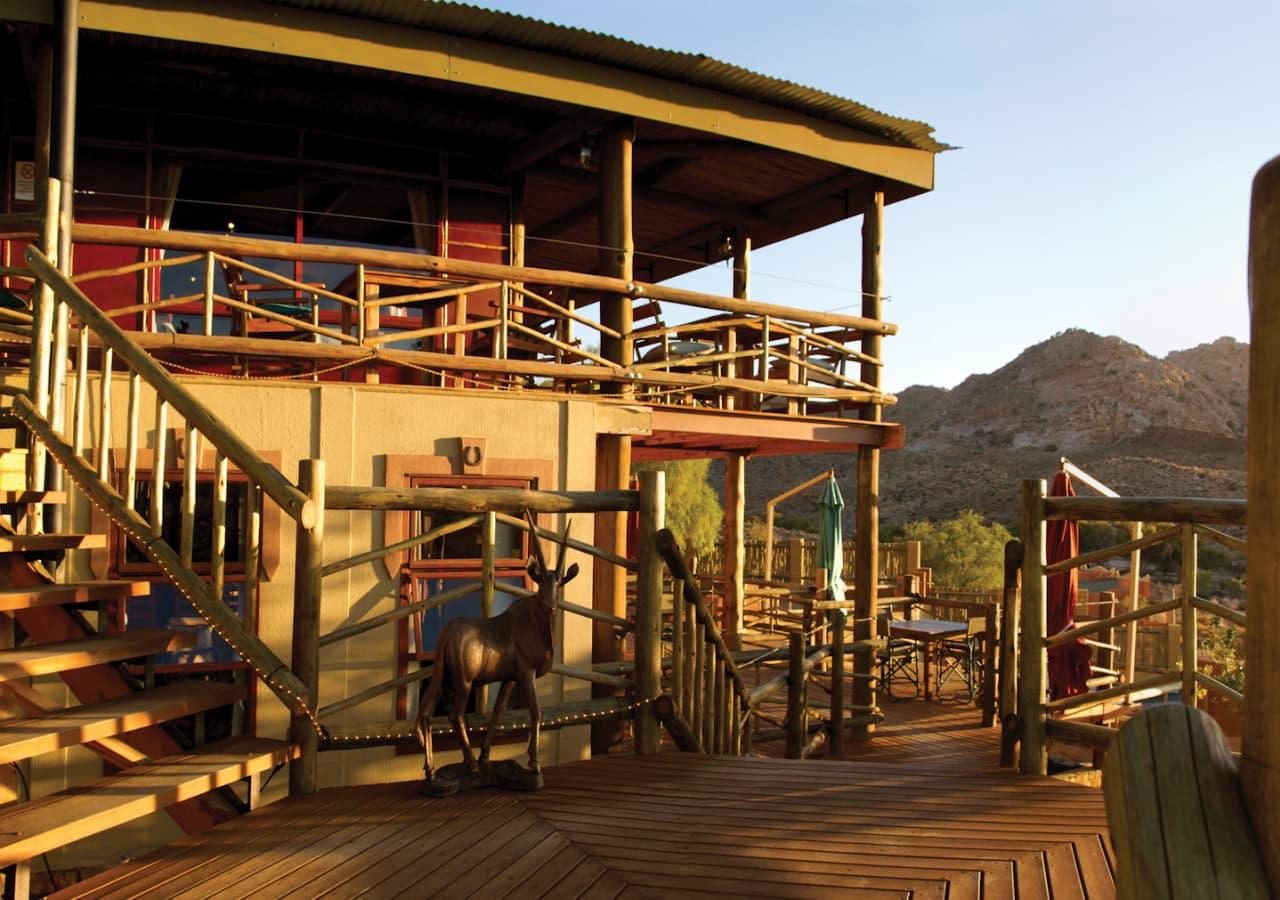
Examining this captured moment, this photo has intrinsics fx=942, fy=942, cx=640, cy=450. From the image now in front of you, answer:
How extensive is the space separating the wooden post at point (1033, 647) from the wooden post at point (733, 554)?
8.67 m

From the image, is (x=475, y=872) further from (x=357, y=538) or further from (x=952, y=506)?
(x=952, y=506)

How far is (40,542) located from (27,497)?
447 millimetres

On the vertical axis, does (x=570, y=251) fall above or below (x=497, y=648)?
above

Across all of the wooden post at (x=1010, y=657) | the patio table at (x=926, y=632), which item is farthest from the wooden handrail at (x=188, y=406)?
the patio table at (x=926, y=632)

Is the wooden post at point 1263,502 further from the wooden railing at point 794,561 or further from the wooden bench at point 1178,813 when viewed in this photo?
the wooden railing at point 794,561

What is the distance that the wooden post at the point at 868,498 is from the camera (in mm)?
11070

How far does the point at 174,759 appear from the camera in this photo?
4.23 meters

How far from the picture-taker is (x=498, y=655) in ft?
15.0

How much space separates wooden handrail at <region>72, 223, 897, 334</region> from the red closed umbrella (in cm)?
304

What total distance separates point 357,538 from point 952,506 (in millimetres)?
53505

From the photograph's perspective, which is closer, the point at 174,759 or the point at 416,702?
the point at 174,759

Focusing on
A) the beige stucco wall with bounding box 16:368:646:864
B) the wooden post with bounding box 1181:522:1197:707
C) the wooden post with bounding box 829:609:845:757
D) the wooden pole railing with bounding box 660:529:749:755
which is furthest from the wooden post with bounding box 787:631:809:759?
the wooden post with bounding box 1181:522:1197:707

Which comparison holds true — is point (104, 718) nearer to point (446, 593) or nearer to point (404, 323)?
point (446, 593)

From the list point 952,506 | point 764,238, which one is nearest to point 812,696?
point 764,238
